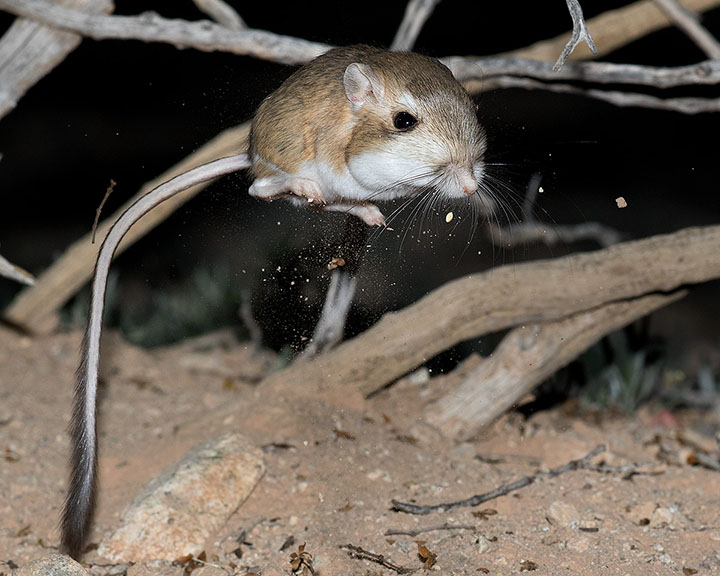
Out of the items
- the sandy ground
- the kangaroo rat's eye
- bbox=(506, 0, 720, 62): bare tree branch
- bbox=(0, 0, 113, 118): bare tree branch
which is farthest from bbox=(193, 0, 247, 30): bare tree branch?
the kangaroo rat's eye

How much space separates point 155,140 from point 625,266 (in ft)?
27.1

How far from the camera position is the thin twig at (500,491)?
2.72 meters

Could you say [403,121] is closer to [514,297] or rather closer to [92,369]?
[92,369]

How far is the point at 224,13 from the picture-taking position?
3455mm

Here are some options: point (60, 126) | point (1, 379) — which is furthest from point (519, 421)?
point (60, 126)

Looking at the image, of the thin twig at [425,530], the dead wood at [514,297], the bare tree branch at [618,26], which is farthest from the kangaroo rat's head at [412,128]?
the bare tree branch at [618,26]

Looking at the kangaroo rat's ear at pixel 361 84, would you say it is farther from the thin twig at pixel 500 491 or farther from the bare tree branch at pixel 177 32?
the thin twig at pixel 500 491

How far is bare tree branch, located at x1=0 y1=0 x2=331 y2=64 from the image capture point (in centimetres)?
300

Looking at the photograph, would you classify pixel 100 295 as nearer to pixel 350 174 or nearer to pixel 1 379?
pixel 350 174

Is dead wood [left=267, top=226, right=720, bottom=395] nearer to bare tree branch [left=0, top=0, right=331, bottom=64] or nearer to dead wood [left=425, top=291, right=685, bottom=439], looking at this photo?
dead wood [left=425, top=291, right=685, bottom=439]

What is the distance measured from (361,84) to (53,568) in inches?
64.7

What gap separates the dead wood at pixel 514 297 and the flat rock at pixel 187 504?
511 millimetres

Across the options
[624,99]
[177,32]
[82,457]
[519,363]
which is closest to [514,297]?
[519,363]

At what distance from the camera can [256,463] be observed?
2949 millimetres
